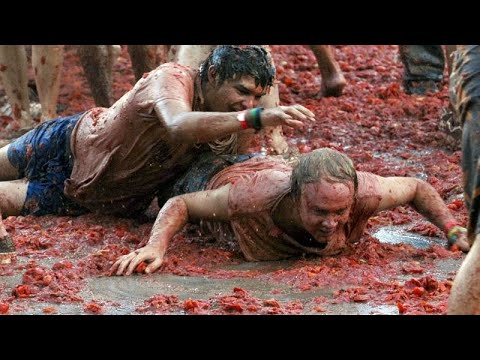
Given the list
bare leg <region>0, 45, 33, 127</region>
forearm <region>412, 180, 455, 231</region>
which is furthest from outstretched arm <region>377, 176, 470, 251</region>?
bare leg <region>0, 45, 33, 127</region>

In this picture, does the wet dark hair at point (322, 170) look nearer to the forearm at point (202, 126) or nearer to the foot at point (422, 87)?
the forearm at point (202, 126)

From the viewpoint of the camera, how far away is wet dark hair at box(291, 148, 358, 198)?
21.0 feet

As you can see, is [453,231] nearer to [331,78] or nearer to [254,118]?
[254,118]

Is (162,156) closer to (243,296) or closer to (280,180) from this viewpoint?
(280,180)

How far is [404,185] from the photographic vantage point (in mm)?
6887

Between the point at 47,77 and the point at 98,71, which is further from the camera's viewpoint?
the point at 98,71

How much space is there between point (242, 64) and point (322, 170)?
932mm

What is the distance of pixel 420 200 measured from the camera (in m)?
6.90

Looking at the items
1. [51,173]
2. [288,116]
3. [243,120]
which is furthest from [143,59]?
[288,116]

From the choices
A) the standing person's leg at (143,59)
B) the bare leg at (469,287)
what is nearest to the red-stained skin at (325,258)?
the bare leg at (469,287)

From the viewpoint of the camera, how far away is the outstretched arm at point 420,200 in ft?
22.1

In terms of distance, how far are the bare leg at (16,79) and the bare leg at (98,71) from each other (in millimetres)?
466

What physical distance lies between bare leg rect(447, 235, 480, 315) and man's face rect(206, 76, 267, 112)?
9.48 feet

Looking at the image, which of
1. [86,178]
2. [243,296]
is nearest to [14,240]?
[86,178]
